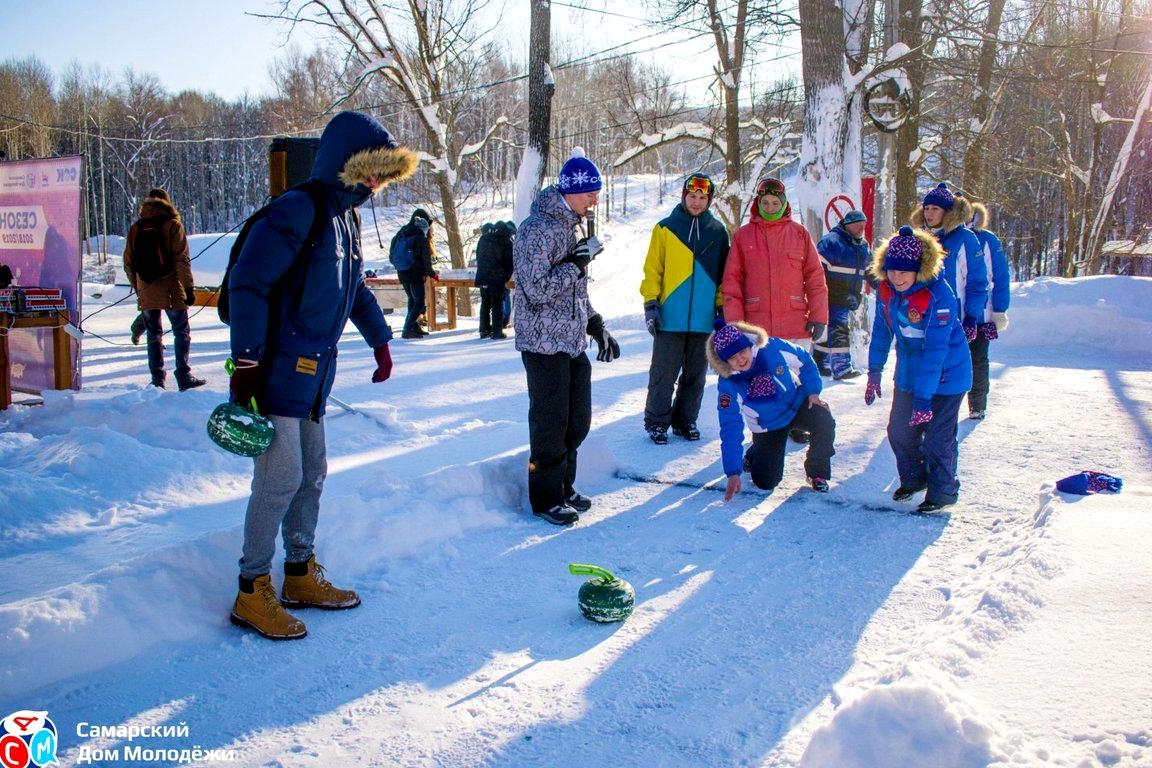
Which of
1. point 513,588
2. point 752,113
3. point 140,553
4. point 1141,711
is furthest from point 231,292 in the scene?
point 752,113

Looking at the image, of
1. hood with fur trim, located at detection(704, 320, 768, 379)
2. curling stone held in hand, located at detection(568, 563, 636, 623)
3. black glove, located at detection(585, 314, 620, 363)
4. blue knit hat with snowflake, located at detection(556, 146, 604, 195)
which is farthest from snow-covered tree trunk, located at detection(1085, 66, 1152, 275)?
curling stone held in hand, located at detection(568, 563, 636, 623)

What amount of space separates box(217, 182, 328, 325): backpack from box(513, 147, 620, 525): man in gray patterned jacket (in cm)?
124

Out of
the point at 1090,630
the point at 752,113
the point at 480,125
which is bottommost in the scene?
the point at 1090,630

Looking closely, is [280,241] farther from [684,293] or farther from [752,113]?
[752,113]

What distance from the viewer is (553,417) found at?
433cm

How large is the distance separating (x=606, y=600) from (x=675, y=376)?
2.82 m

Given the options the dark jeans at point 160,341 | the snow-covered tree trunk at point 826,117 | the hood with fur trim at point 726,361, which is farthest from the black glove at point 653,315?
the dark jeans at point 160,341

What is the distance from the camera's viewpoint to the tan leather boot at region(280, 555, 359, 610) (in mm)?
3322

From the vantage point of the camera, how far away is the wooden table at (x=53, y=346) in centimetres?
646

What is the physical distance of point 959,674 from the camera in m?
2.48

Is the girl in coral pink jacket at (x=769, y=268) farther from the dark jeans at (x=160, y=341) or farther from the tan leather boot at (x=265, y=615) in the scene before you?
the dark jeans at (x=160, y=341)

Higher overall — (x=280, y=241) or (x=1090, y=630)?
(x=280, y=241)

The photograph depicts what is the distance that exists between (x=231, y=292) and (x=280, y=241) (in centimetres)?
25

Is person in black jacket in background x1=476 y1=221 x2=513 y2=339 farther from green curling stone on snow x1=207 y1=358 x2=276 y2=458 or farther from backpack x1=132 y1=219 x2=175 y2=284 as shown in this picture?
green curling stone on snow x1=207 y1=358 x2=276 y2=458
